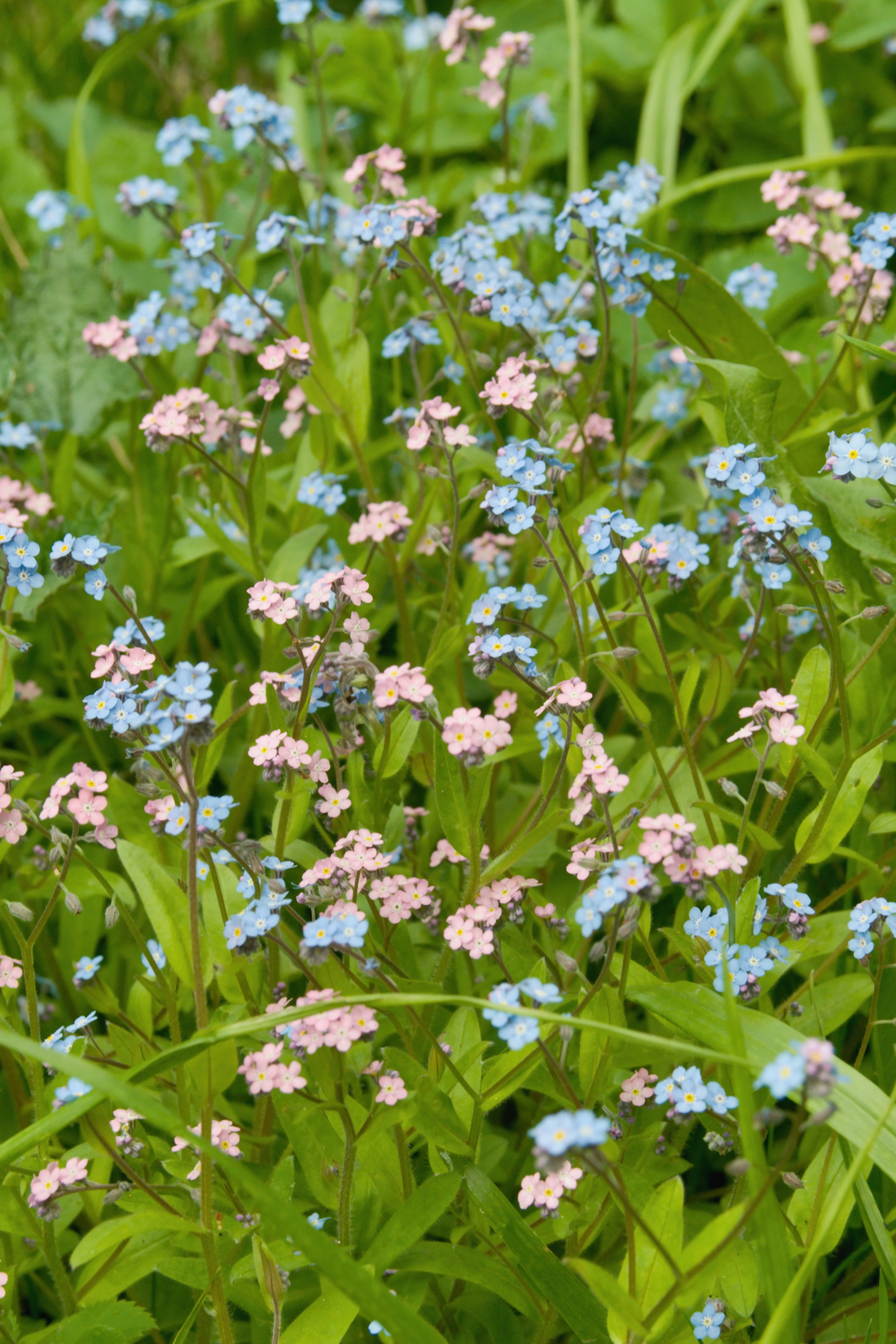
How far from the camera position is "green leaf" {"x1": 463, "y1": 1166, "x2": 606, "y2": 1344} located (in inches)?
65.3

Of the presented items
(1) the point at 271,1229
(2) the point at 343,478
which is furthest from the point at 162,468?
(1) the point at 271,1229

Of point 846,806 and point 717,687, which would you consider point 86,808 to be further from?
point 846,806

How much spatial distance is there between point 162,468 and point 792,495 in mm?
1560

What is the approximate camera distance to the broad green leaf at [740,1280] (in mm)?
Answer: 1654

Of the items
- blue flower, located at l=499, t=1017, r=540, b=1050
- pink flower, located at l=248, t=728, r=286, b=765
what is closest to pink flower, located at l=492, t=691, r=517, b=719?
pink flower, located at l=248, t=728, r=286, b=765

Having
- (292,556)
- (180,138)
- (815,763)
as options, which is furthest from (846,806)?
(180,138)

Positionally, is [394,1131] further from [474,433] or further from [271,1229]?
[474,433]

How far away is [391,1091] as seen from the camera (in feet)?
5.49

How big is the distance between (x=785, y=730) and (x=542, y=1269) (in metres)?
0.84

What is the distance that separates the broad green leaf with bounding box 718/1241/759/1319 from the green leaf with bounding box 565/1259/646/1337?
196 millimetres

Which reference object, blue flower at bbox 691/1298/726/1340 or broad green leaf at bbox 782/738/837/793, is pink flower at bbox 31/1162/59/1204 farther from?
broad green leaf at bbox 782/738/837/793

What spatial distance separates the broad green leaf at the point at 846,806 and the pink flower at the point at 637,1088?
1.41 ft

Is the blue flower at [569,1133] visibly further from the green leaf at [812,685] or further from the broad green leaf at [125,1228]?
the green leaf at [812,685]

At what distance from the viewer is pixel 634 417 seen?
303cm
